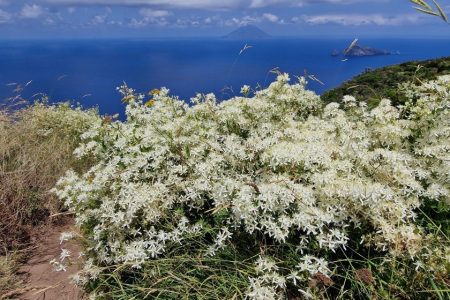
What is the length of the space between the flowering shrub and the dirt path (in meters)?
0.75

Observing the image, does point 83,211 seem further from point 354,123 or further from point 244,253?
point 354,123

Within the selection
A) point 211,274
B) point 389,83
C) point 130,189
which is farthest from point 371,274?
point 389,83

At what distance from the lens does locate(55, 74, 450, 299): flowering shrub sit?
3543mm

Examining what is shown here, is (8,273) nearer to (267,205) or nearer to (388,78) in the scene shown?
(267,205)

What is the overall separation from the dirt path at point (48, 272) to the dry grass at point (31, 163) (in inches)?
10.6

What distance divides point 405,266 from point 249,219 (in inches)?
54.0

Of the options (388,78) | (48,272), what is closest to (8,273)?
(48,272)

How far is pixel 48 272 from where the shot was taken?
5531mm

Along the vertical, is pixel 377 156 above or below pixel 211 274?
above

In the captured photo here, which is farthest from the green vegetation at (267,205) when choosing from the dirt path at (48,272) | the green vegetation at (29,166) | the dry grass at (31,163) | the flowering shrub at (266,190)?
the dry grass at (31,163)

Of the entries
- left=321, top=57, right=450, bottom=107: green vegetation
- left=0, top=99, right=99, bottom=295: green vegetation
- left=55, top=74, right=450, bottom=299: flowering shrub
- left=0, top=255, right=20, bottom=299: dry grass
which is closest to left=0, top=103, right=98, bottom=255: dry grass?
left=0, top=99, right=99, bottom=295: green vegetation

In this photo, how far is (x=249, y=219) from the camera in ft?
11.7

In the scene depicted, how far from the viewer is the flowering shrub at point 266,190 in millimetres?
3543

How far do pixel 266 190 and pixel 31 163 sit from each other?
5.25 m
